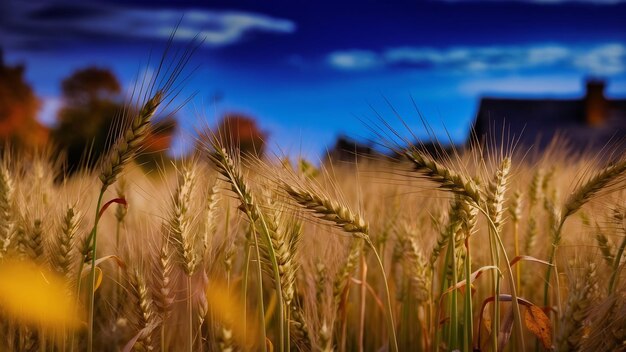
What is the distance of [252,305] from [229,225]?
0.73 metres

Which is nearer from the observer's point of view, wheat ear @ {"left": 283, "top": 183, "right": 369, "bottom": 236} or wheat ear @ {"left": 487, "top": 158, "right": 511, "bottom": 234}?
wheat ear @ {"left": 283, "top": 183, "right": 369, "bottom": 236}

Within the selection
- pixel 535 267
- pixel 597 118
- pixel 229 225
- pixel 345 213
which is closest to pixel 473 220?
pixel 345 213

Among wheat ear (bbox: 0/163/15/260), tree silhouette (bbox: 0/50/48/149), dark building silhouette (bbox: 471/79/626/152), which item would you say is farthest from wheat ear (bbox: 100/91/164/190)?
tree silhouette (bbox: 0/50/48/149)

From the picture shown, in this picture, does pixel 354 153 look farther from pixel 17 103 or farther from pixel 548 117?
pixel 17 103

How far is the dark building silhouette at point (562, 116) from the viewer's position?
1000 inches

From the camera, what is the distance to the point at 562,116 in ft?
87.7

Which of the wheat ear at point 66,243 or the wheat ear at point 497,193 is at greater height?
the wheat ear at point 497,193

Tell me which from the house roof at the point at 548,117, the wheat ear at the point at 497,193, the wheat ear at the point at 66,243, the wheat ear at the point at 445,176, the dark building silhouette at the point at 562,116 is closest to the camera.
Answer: the wheat ear at the point at 445,176

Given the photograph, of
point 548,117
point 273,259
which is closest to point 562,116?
point 548,117

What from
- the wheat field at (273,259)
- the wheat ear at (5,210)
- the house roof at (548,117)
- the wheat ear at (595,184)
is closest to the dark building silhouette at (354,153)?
the wheat field at (273,259)

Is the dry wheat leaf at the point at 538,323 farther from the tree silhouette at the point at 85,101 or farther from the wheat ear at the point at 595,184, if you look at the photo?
the tree silhouette at the point at 85,101

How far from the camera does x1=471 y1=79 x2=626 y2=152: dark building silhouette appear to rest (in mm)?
25391

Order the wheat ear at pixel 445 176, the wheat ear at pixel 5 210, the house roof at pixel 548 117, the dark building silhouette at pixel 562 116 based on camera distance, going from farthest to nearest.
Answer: the house roof at pixel 548 117 < the dark building silhouette at pixel 562 116 < the wheat ear at pixel 5 210 < the wheat ear at pixel 445 176

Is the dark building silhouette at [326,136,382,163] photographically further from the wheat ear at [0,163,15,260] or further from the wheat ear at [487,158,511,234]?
the wheat ear at [0,163,15,260]
